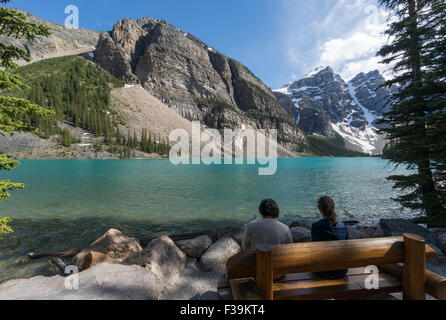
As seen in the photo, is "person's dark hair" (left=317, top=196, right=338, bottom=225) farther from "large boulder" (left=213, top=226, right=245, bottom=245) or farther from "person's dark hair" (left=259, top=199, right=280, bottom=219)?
"large boulder" (left=213, top=226, right=245, bottom=245)

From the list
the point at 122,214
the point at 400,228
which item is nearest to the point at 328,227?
the point at 400,228

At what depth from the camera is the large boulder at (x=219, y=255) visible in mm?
6531

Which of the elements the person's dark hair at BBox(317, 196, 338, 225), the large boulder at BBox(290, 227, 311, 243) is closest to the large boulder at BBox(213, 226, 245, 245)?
the large boulder at BBox(290, 227, 311, 243)

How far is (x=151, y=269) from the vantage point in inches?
223

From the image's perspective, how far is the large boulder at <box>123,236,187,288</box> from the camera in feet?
18.8

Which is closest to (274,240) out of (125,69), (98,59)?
(125,69)

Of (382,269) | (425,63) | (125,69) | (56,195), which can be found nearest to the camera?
(382,269)

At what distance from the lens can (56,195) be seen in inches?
784

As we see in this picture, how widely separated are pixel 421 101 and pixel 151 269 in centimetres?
1365

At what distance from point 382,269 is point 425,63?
37.7ft

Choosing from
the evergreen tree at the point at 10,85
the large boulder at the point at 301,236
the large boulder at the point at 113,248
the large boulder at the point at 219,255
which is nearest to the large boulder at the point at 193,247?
the large boulder at the point at 219,255

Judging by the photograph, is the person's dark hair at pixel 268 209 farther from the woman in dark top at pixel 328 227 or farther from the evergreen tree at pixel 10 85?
the evergreen tree at pixel 10 85

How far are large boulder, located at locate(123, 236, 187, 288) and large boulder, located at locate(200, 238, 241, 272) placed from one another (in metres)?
0.78
